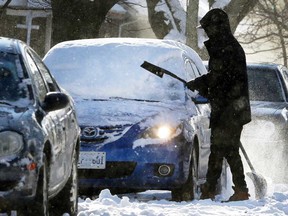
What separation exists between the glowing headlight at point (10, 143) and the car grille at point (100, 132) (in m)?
3.72

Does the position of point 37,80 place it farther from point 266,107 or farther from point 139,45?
point 266,107

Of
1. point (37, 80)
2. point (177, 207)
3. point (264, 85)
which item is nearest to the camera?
point (37, 80)

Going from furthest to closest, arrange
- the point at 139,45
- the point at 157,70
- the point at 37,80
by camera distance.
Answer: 1. the point at 139,45
2. the point at 157,70
3. the point at 37,80

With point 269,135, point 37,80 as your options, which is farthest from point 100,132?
point 269,135

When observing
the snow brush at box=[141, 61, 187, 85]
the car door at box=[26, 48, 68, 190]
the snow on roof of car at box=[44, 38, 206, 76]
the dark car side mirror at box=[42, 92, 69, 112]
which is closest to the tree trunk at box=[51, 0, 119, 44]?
the snow on roof of car at box=[44, 38, 206, 76]

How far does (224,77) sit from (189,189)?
3.77 ft

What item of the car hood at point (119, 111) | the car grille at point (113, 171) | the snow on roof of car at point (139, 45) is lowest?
the car grille at point (113, 171)

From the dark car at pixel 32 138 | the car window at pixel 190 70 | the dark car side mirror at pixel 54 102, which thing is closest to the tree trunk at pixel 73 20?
the car window at pixel 190 70

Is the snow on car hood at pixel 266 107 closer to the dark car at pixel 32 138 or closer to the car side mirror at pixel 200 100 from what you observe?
the car side mirror at pixel 200 100

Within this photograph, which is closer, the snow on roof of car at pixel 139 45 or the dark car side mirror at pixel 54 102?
the dark car side mirror at pixel 54 102

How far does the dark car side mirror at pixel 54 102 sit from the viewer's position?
6820 mm

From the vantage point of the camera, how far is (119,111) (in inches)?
396

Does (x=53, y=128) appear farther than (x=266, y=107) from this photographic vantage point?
No

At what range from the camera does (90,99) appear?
10414 millimetres
